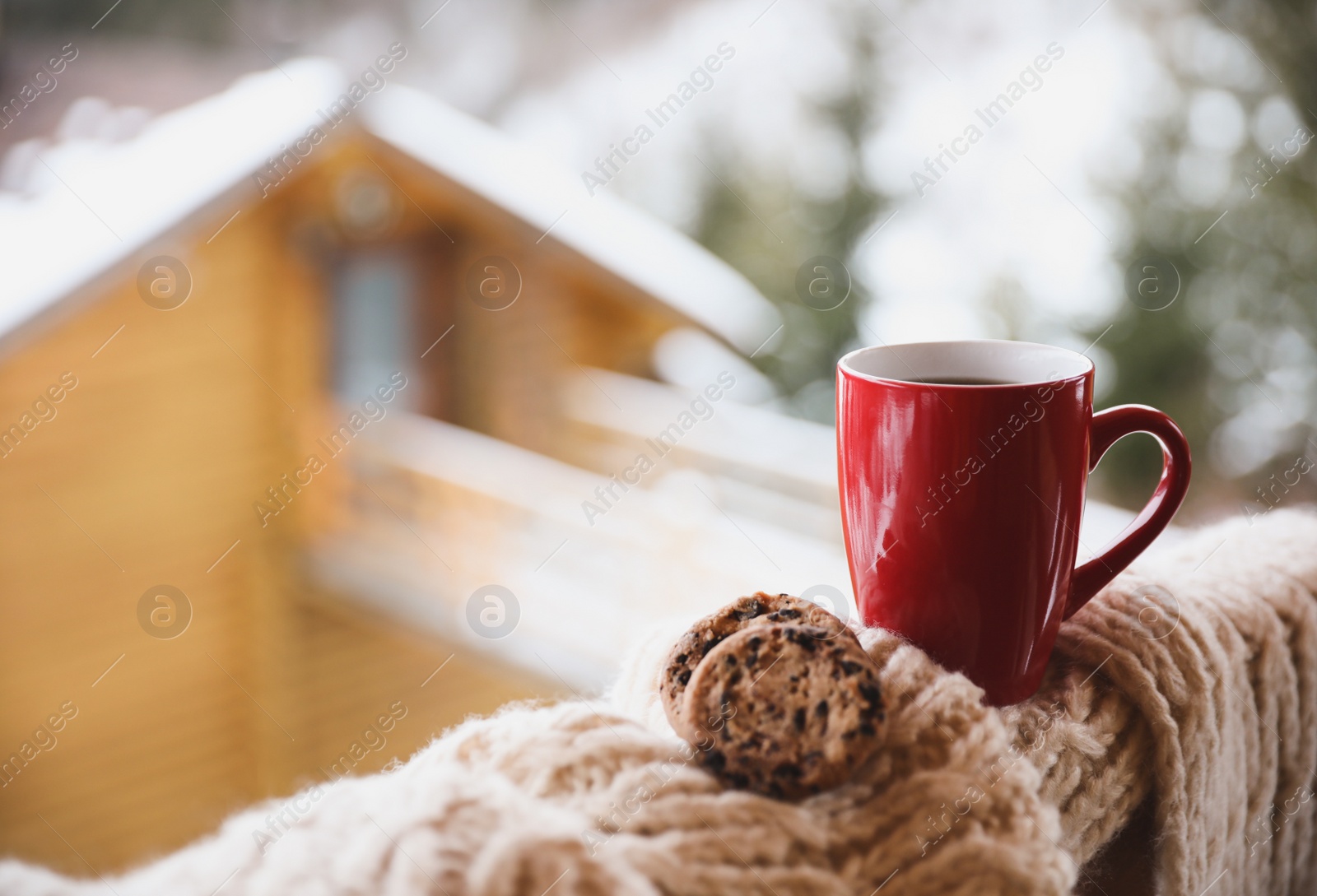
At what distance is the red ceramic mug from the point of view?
45 cm

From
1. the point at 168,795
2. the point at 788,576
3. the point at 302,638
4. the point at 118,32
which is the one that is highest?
the point at 118,32

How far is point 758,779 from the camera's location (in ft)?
1.31

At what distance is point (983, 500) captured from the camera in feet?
1.51

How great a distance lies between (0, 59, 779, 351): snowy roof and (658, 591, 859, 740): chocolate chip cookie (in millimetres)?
2649

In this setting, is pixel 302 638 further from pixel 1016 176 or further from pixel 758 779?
pixel 1016 176

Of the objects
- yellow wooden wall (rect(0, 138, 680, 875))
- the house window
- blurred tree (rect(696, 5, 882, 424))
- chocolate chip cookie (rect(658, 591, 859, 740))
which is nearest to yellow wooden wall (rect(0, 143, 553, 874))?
yellow wooden wall (rect(0, 138, 680, 875))

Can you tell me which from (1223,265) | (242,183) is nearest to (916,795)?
(242,183)

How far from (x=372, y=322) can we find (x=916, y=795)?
3660mm

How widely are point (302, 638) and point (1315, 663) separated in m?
3.58

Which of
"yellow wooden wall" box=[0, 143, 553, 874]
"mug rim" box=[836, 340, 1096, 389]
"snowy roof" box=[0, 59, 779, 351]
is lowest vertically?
"yellow wooden wall" box=[0, 143, 553, 874]

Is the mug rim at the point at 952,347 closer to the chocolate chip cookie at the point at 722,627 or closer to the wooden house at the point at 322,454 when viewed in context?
the chocolate chip cookie at the point at 722,627

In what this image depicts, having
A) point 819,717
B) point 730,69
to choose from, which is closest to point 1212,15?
point 730,69

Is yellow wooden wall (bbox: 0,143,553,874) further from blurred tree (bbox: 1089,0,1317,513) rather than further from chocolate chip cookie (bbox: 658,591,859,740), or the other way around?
blurred tree (bbox: 1089,0,1317,513)

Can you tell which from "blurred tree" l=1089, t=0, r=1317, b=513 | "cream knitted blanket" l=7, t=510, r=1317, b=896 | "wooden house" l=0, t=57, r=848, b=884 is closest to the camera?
"cream knitted blanket" l=7, t=510, r=1317, b=896
